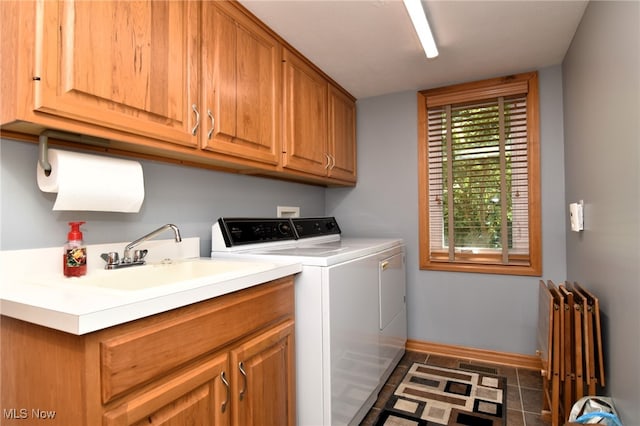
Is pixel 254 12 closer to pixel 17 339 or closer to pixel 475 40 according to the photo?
pixel 475 40

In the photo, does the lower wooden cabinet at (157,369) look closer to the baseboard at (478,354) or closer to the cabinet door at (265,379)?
the cabinet door at (265,379)

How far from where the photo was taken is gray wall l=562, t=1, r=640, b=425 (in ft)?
3.80

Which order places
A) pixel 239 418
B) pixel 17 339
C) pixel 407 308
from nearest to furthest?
pixel 17 339 → pixel 239 418 → pixel 407 308

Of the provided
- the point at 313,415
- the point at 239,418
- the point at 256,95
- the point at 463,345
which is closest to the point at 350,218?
the point at 463,345

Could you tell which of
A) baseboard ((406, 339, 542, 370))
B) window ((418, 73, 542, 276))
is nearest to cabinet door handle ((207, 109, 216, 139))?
window ((418, 73, 542, 276))

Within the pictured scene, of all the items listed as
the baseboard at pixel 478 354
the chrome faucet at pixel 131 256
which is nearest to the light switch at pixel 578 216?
the baseboard at pixel 478 354

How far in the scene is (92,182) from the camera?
120 centimetres

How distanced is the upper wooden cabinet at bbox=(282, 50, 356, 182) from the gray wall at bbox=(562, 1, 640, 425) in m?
1.49

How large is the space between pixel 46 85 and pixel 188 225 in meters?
0.92

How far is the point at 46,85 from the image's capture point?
938 millimetres

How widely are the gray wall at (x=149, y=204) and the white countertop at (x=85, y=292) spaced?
0.06 meters

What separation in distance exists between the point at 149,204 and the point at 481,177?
2290 mm

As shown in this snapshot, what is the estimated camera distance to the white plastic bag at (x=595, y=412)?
1282 mm

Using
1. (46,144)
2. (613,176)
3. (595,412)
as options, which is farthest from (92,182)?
(595,412)
